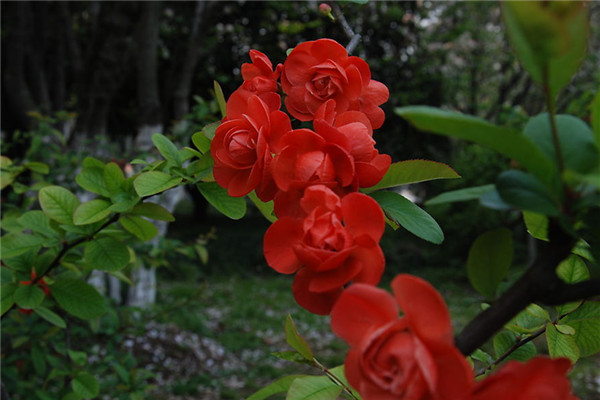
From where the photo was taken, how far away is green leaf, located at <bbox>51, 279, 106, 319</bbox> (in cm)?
75

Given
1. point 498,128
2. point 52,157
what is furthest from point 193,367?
point 498,128

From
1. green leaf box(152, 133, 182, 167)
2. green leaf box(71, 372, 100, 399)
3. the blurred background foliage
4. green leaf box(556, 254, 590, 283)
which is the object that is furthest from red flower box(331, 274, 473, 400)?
the blurred background foliage

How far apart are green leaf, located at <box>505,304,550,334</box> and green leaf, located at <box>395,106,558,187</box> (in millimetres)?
322

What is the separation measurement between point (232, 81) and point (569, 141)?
6429 mm

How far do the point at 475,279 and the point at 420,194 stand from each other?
803 cm

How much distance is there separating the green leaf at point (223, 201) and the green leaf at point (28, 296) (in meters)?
0.35

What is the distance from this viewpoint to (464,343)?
0.27m

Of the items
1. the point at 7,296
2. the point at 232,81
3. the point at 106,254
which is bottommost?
the point at 232,81

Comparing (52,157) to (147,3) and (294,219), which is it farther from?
(294,219)

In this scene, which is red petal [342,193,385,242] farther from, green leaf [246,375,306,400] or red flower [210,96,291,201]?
green leaf [246,375,306,400]

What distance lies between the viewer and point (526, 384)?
9.6 inches

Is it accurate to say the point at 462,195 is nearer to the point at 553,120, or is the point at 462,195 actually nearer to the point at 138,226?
the point at 553,120

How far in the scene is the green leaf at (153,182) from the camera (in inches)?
23.0

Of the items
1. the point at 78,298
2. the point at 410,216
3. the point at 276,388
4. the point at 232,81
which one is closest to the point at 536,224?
the point at 410,216
